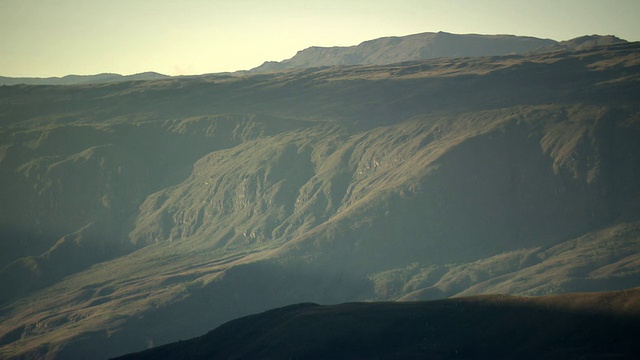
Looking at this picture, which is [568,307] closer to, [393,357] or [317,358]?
[393,357]

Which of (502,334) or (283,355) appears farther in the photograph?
(283,355)

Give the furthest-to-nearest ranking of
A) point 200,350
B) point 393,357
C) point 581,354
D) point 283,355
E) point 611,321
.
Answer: point 200,350 < point 283,355 < point 393,357 < point 611,321 < point 581,354

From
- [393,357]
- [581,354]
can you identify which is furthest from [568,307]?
[393,357]

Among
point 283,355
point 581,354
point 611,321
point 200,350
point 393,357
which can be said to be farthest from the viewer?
point 200,350

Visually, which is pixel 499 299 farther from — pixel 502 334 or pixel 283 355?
pixel 283 355

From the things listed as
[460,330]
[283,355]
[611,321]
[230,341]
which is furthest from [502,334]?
[230,341]

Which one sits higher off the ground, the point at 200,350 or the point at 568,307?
the point at 568,307
